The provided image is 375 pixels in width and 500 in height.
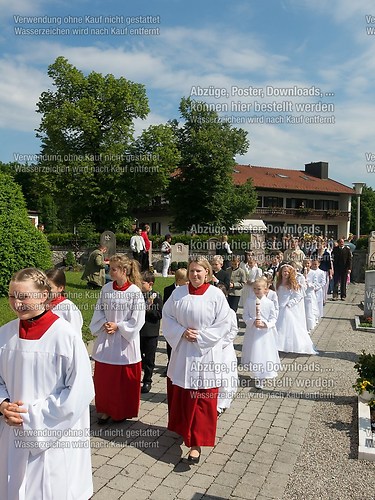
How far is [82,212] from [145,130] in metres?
7.48

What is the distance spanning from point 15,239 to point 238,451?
739 centimetres

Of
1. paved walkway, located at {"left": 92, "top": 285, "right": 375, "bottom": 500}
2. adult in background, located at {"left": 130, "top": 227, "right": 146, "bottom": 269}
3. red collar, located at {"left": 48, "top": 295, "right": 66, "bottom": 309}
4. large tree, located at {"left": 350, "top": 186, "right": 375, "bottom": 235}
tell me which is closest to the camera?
paved walkway, located at {"left": 92, "top": 285, "right": 375, "bottom": 500}

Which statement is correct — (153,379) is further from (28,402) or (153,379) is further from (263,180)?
(263,180)

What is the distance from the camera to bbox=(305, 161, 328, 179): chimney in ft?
199

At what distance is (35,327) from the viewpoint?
3422mm

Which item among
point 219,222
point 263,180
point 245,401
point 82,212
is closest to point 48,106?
point 82,212

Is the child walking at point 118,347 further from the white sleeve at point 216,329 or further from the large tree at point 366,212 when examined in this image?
the large tree at point 366,212

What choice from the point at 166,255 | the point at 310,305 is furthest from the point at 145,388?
the point at 166,255

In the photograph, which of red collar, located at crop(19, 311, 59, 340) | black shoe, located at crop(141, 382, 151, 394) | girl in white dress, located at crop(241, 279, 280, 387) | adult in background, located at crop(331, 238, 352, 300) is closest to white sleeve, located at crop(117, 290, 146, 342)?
black shoe, located at crop(141, 382, 151, 394)

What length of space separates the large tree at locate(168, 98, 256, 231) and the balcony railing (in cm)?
1145

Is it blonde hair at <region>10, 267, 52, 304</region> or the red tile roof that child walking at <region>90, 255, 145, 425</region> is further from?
the red tile roof

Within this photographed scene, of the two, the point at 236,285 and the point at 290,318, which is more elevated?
the point at 236,285

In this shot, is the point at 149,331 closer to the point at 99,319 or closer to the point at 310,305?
the point at 99,319

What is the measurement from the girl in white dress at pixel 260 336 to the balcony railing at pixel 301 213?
4320cm
